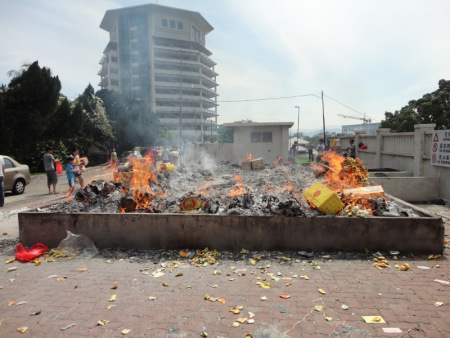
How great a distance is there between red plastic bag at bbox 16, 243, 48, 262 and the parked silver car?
23.2 ft

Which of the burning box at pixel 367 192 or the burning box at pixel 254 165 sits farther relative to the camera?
the burning box at pixel 254 165

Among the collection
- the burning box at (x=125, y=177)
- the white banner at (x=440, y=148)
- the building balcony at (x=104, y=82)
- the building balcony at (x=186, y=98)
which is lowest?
the burning box at (x=125, y=177)

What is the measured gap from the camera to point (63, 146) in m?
20.3

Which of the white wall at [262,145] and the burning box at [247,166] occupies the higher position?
the white wall at [262,145]

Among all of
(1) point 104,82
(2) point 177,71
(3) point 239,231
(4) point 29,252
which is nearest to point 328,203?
(3) point 239,231

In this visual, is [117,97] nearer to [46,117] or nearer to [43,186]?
[46,117]

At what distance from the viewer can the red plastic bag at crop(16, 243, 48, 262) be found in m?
4.71

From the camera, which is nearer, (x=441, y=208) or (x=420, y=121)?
(x=441, y=208)

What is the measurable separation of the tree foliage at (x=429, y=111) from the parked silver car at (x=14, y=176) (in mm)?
24583

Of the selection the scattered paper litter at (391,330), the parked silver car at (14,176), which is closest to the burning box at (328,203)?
the scattered paper litter at (391,330)

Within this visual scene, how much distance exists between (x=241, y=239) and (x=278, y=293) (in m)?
1.41

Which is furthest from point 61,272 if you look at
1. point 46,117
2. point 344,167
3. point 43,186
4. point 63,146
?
point 63,146

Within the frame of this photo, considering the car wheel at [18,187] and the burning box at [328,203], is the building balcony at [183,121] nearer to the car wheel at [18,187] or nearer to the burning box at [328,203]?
the car wheel at [18,187]

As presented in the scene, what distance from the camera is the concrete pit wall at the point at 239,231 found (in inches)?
180
